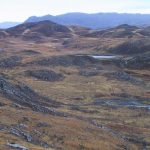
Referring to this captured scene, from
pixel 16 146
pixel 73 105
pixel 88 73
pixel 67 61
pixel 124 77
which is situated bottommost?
pixel 88 73

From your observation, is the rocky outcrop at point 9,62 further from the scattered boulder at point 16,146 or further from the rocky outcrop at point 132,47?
the scattered boulder at point 16,146

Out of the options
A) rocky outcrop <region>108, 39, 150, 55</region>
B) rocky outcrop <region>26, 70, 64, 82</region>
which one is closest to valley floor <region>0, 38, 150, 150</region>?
rocky outcrop <region>26, 70, 64, 82</region>

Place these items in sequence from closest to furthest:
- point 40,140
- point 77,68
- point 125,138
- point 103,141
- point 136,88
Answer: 1. point 40,140
2. point 103,141
3. point 125,138
4. point 136,88
5. point 77,68

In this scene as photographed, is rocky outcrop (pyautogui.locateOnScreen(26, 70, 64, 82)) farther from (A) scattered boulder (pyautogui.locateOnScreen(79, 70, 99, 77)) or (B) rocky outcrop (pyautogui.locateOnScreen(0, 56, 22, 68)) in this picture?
(B) rocky outcrop (pyautogui.locateOnScreen(0, 56, 22, 68))

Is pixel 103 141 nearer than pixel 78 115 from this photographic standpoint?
Yes

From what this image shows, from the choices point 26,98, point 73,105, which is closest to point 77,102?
point 73,105

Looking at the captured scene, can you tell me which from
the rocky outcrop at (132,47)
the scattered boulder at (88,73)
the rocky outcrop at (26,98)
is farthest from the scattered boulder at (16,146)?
the rocky outcrop at (132,47)

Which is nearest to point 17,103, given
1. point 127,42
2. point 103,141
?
point 103,141

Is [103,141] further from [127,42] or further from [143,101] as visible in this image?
[127,42]

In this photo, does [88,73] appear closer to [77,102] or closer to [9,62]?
[9,62]
